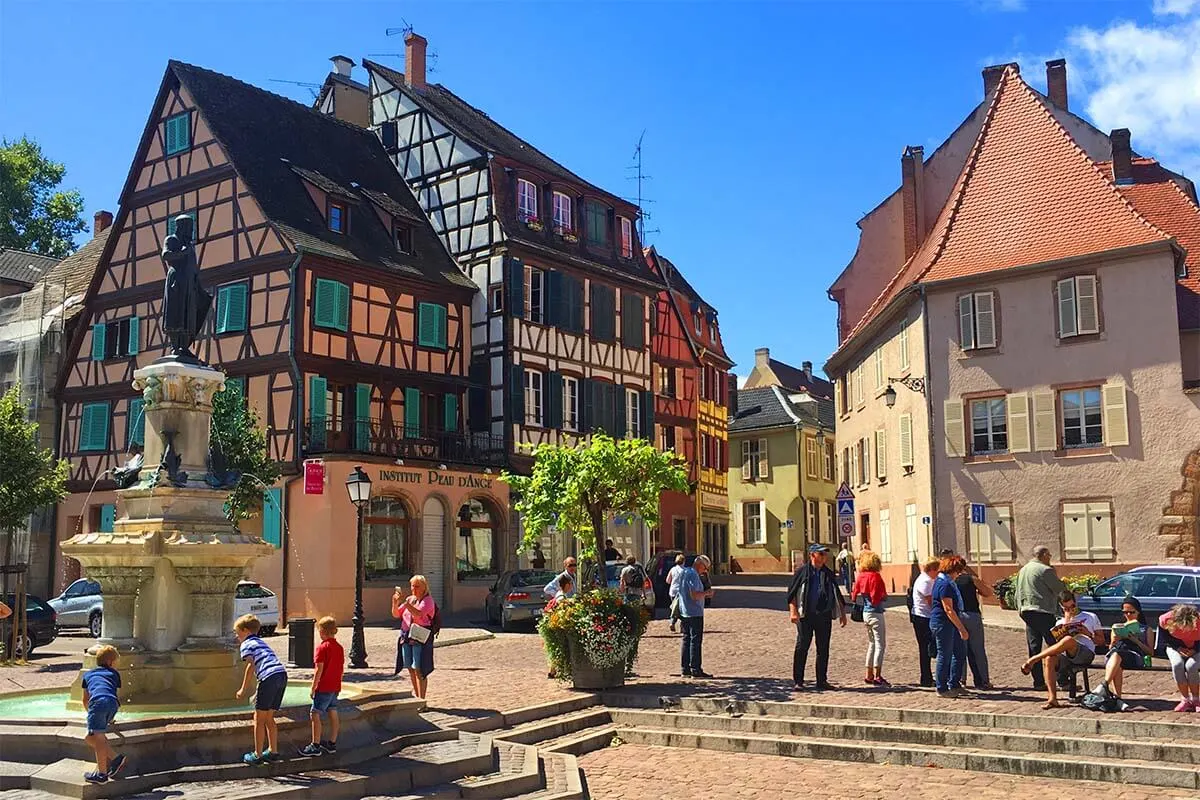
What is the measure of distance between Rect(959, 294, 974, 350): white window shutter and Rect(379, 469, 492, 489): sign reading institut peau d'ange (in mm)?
13216

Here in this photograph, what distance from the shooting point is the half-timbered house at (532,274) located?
35.1 meters

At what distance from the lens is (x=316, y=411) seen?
30578 millimetres

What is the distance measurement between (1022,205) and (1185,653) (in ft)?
71.1

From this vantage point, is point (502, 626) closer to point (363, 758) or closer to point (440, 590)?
point (440, 590)

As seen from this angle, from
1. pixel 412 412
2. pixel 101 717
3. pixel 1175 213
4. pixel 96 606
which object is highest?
pixel 1175 213

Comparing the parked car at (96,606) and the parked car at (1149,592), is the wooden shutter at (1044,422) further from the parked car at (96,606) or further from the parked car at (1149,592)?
the parked car at (96,606)

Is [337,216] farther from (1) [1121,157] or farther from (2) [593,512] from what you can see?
(1) [1121,157]

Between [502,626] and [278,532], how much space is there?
6.93 metres

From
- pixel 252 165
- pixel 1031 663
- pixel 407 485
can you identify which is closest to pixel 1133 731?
pixel 1031 663

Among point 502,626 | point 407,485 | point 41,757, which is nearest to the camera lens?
point 41,757

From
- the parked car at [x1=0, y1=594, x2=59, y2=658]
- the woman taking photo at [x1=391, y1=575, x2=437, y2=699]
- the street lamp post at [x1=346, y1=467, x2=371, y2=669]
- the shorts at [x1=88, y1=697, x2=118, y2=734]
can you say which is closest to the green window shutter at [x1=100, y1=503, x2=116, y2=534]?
the parked car at [x1=0, y1=594, x2=59, y2=658]

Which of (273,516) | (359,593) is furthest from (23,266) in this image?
(359,593)

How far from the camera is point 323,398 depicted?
30797 mm

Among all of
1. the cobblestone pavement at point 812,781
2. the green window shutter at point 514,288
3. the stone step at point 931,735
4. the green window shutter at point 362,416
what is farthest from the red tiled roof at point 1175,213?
the cobblestone pavement at point 812,781
